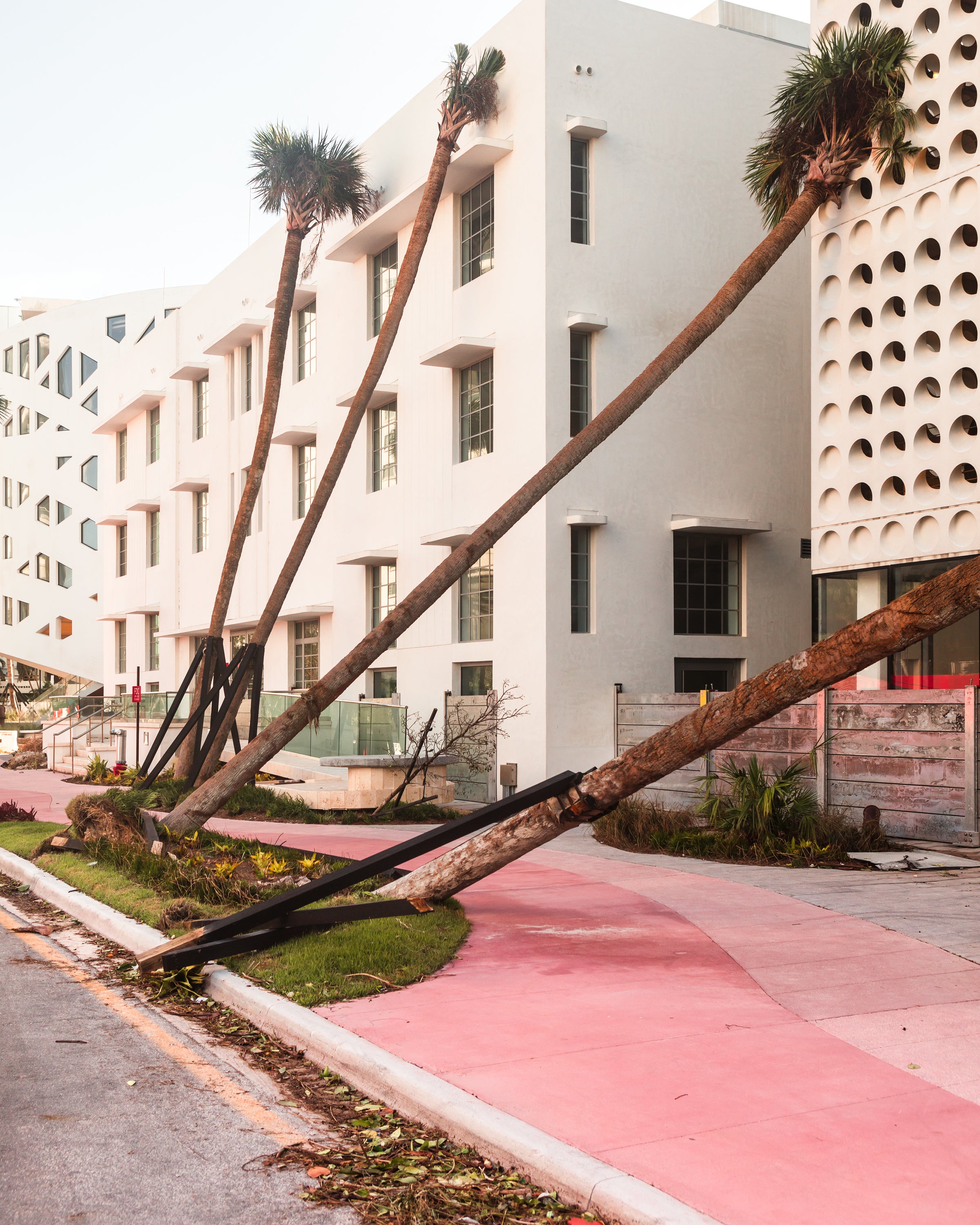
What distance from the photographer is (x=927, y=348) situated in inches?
762

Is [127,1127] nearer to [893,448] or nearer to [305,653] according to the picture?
[893,448]

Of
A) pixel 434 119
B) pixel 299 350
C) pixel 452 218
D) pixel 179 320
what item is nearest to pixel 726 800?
pixel 452 218

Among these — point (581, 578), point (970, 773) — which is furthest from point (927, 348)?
point (970, 773)

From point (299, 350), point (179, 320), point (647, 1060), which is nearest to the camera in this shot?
point (647, 1060)

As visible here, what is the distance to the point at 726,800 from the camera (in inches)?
614

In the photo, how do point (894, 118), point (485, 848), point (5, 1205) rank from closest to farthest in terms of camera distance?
point (5, 1205)
point (485, 848)
point (894, 118)

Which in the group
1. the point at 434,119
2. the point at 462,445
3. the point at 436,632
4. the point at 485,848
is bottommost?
the point at 485,848

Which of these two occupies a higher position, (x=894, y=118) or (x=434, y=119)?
(x=434, y=119)

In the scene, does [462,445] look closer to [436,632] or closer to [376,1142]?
[436,632]

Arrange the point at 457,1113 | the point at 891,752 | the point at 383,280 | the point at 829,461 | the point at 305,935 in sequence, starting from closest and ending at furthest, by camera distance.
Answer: the point at 457,1113, the point at 305,935, the point at 891,752, the point at 829,461, the point at 383,280

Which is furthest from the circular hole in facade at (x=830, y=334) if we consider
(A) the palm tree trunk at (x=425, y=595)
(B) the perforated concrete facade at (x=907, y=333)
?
(A) the palm tree trunk at (x=425, y=595)

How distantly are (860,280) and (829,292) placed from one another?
63cm

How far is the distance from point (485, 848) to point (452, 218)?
60.9 ft

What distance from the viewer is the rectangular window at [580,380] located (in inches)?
876
